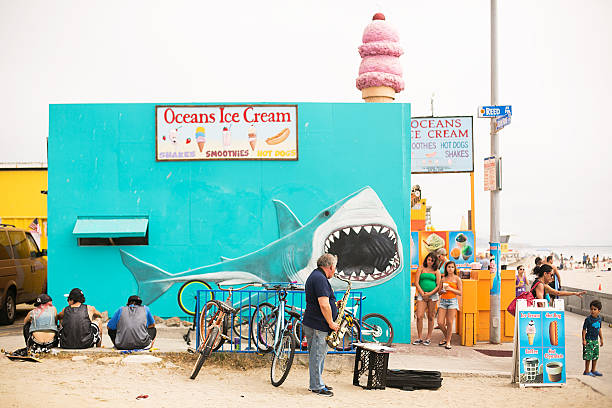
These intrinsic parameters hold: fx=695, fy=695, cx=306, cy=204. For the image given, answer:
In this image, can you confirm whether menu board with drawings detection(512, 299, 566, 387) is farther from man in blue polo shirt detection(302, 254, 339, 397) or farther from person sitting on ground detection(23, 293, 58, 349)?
person sitting on ground detection(23, 293, 58, 349)

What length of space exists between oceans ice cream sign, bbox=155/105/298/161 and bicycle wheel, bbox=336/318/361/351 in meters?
3.86

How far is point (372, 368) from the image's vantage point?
30.4ft

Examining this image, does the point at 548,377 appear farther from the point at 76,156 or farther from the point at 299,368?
the point at 76,156

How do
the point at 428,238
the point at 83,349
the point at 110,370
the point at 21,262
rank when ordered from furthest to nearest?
the point at 428,238, the point at 21,262, the point at 83,349, the point at 110,370

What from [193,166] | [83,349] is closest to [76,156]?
[193,166]

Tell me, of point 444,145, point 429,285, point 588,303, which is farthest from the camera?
point 444,145

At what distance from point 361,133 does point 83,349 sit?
6447 millimetres

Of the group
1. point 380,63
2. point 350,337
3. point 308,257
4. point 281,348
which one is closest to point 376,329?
point 350,337

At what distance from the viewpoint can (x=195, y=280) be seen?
1334 cm

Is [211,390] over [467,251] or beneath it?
beneath

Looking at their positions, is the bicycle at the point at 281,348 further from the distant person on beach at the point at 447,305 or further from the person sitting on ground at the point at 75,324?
the distant person on beach at the point at 447,305

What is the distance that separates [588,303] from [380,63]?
891 cm

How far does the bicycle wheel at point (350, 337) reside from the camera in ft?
34.2

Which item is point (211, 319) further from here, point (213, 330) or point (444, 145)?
point (444, 145)
